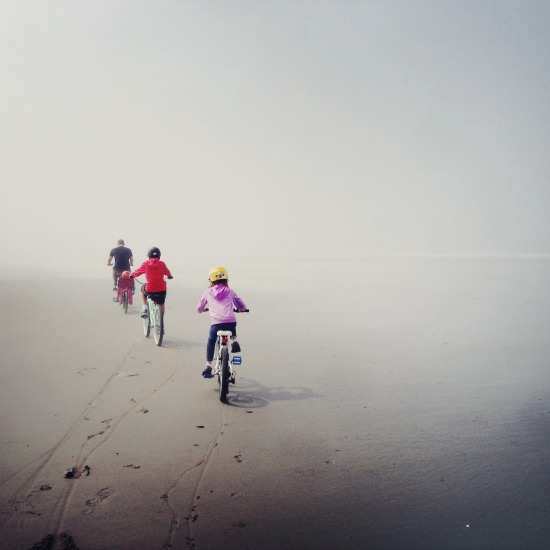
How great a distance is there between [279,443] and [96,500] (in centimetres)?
217

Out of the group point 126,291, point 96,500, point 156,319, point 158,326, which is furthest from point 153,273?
point 96,500

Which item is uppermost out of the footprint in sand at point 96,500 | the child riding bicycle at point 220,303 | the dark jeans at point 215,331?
the child riding bicycle at point 220,303

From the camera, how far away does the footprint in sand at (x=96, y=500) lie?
3.99 m

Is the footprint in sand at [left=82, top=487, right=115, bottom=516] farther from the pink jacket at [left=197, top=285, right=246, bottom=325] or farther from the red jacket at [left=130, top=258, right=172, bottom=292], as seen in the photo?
the red jacket at [left=130, top=258, right=172, bottom=292]

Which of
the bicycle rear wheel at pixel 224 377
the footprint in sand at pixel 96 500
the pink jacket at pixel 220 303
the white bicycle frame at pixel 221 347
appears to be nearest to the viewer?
the footprint in sand at pixel 96 500

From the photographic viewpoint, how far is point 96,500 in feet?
13.6

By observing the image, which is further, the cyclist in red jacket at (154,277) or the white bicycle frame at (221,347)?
the cyclist in red jacket at (154,277)

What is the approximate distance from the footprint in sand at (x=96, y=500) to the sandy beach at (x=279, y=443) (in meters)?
0.02

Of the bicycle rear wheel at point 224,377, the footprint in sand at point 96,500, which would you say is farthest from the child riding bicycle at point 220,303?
the footprint in sand at point 96,500

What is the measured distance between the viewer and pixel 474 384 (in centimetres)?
814

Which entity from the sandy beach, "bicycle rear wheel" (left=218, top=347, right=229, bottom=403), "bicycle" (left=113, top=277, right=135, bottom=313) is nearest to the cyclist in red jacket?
the sandy beach

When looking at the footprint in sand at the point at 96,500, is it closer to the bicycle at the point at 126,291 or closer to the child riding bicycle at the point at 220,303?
the child riding bicycle at the point at 220,303

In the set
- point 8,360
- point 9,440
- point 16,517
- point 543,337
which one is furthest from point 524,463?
point 8,360

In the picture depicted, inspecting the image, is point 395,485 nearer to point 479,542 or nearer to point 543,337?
point 479,542
